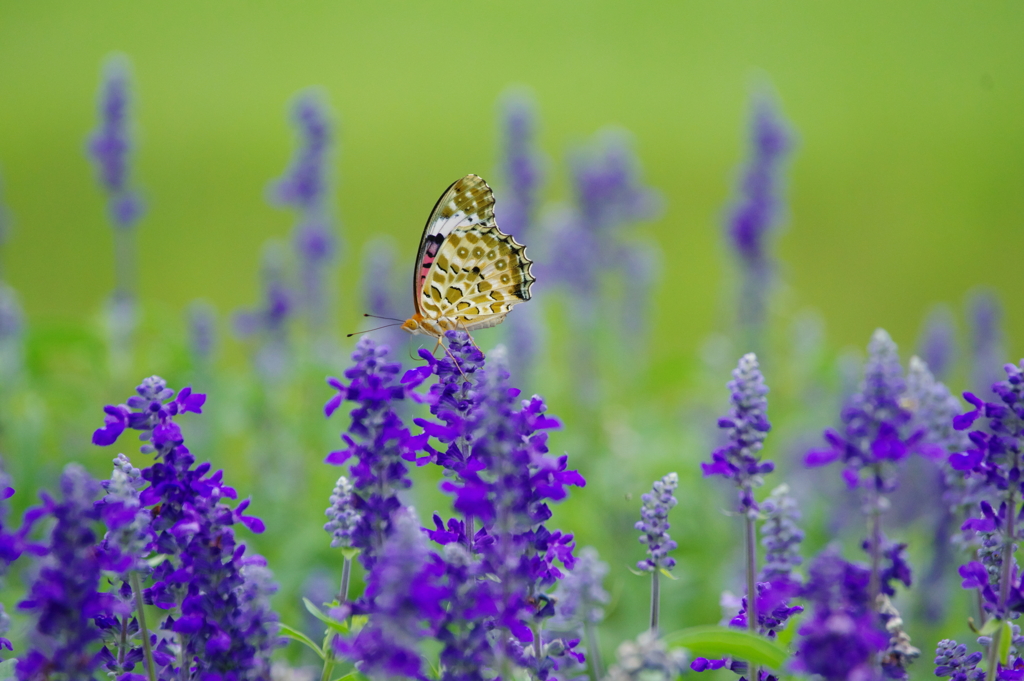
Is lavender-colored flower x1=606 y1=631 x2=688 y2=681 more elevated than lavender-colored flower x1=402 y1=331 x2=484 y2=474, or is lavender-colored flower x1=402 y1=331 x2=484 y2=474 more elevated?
lavender-colored flower x1=402 y1=331 x2=484 y2=474

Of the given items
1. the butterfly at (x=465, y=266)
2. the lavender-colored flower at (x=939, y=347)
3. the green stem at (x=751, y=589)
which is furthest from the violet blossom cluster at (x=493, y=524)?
the lavender-colored flower at (x=939, y=347)

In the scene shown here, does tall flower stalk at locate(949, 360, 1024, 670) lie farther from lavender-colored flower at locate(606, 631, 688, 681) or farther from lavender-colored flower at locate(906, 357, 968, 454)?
lavender-colored flower at locate(606, 631, 688, 681)

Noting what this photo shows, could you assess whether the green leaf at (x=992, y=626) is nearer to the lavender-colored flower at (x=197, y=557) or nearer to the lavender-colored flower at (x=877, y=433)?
the lavender-colored flower at (x=877, y=433)

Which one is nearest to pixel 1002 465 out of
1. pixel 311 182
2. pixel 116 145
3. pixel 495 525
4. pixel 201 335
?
pixel 495 525

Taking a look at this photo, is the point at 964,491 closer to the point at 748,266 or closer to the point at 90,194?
the point at 748,266

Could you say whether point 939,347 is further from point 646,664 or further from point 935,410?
point 646,664

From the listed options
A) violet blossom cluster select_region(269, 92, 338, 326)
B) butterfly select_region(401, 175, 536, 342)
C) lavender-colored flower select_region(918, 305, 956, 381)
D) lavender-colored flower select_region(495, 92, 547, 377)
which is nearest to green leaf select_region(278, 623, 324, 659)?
butterfly select_region(401, 175, 536, 342)
